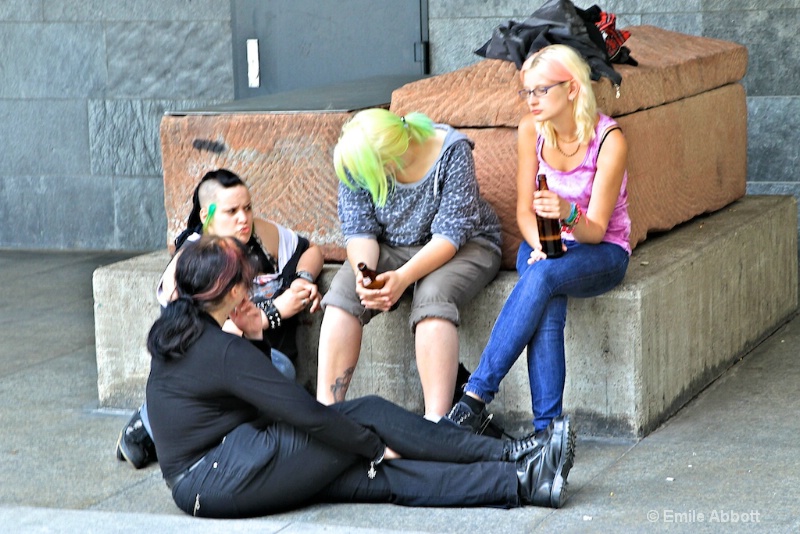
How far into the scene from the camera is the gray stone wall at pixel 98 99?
8.34m

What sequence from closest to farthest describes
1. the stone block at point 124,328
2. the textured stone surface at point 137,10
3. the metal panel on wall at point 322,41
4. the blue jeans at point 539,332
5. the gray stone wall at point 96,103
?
the blue jeans at point 539,332, the stone block at point 124,328, the metal panel on wall at point 322,41, the textured stone surface at point 137,10, the gray stone wall at point 96,103

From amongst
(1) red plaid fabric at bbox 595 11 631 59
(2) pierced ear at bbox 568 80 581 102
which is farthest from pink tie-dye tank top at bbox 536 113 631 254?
(1) red plaid fabric at bbox 595 11 631 59

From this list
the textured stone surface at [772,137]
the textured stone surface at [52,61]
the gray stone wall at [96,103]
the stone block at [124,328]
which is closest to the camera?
the stone block at [124,328]

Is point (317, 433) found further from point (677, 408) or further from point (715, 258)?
point (715, 258)

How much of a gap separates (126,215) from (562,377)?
16.5ft

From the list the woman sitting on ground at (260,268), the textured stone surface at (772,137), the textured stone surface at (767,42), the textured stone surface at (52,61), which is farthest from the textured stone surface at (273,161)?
the textured stone surface at (52,61)

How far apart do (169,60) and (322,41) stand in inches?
43.9

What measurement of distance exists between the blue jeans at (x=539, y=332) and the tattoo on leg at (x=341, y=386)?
0.47 metres

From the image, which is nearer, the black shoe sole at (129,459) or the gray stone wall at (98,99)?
the black shoe sole at (129,459)

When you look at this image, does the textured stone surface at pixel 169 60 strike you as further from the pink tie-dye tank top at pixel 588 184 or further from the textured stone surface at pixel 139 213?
the pink tie-dye tank top at pixel 588 184

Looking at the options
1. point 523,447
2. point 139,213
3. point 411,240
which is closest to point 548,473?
point 523,447

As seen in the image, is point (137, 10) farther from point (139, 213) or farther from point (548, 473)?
point (548, 473)

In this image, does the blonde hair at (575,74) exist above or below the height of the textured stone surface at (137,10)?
below

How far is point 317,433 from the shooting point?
3.67m
